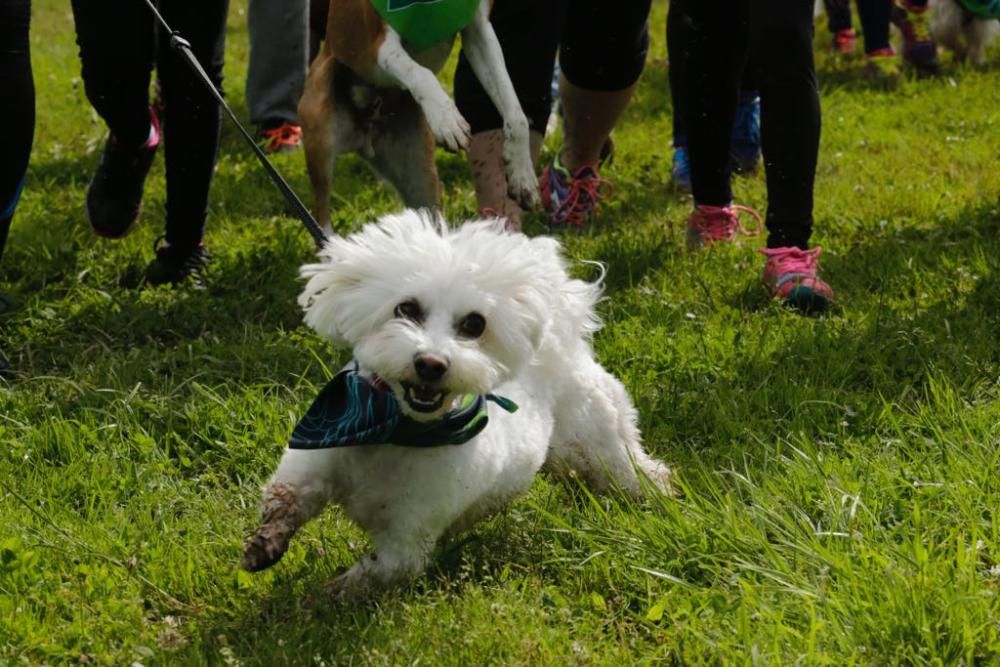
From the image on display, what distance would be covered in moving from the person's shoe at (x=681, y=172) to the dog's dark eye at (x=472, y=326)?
12.4 feet

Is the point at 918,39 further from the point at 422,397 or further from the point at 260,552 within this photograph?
the point at 260,552

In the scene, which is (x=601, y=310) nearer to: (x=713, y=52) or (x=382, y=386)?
(x=713, y=52)

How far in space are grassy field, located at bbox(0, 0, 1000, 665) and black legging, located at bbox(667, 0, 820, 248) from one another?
285 mm

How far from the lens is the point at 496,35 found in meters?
4.59

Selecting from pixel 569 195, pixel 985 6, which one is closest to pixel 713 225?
pixel 569 195

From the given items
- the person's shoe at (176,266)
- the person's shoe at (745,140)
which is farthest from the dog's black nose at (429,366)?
the person's shoe at (745,140)

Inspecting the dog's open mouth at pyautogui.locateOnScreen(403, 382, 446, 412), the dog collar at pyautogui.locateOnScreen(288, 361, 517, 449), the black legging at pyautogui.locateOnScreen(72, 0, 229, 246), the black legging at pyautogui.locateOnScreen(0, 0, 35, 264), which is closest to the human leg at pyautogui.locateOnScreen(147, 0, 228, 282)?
the black legging at pyautogui.locateOnScreen(72, 0, 229, 246)

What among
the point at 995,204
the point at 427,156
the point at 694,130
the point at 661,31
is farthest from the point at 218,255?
the point at 661,31

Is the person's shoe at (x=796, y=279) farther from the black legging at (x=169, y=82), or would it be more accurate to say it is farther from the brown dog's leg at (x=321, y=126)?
the black legging at (x=169, y=82)

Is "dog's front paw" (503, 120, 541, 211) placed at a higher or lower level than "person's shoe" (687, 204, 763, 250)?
higher

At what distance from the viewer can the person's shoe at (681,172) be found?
20.6ft

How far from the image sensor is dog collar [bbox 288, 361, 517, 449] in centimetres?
258

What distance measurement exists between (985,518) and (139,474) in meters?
1.98

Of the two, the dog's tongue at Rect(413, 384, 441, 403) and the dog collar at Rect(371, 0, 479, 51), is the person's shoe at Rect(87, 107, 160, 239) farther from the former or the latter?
the dog's tongue at Rect(413, 384, 441, 403)
